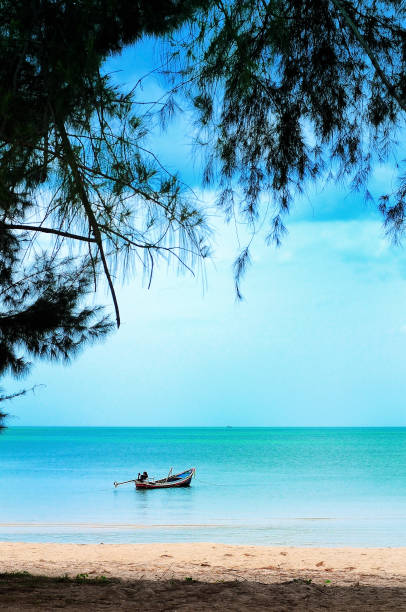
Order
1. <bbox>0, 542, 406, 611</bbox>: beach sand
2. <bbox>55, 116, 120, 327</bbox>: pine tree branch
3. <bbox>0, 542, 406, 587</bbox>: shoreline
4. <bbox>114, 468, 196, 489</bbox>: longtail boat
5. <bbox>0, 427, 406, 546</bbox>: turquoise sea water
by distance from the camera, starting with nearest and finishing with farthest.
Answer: <bbox>55, 116, 120, 327</bbox>: pine tree branch
<bbox>0, 542, 406, 611</bbox>: beach sand
<bbox>0, 542, 406, 587</bbox>: shoreline
<bbox>0, 427, 406, 546</bbox>: turquoise sea water
<bbox>114, 468, 196, 489</bbox>: longtail boat

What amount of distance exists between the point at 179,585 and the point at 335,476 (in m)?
26.6

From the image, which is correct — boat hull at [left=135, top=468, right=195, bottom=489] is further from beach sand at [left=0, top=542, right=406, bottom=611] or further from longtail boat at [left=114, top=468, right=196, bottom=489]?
beach sand at [left=0, top=542, right=406, bottom=611]

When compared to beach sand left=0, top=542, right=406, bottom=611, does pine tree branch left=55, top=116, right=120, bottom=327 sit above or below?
above


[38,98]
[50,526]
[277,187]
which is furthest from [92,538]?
[38,98]

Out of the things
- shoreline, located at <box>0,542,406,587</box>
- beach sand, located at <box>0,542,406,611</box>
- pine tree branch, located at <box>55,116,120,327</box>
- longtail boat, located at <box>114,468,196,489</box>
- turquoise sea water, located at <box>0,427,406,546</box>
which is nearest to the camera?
pine tree branch, located at <box>55,116,120,327</box>

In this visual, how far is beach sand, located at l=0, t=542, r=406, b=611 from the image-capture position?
4.22 m

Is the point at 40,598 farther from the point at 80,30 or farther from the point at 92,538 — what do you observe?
the point at 92,538

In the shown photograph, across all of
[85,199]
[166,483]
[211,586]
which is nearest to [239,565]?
[211,586]

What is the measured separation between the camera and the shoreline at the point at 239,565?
18.5ft

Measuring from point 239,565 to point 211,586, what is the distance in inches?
80.2

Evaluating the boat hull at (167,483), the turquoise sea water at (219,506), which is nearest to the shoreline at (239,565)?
the turquoise sea water at (219,506)

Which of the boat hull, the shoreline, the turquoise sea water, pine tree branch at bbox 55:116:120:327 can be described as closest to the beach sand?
the shoreline

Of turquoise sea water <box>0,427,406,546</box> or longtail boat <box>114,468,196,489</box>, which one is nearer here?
turquoise sea water <box>0,427,406,546</box>

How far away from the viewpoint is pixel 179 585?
4.95m
